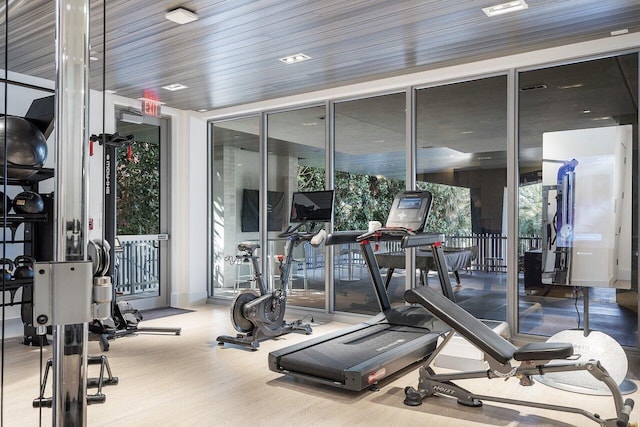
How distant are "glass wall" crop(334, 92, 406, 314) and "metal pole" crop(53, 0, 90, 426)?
16.7ft

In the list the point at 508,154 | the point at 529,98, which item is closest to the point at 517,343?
the point at 508,154

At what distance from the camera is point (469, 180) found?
5.53m

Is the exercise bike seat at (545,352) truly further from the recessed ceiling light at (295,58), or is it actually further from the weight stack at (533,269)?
the recessed ceiling light at (295,58)

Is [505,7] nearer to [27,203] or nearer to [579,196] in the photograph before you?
[579,196]

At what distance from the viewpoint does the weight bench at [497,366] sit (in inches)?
116

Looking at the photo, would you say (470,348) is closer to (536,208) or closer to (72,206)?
(536,208)

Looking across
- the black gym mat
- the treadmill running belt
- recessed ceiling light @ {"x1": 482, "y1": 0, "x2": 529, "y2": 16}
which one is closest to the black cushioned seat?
the treadmill running belt

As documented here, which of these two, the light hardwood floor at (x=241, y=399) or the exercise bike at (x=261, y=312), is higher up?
the exercise bike at (x=261, y=312)

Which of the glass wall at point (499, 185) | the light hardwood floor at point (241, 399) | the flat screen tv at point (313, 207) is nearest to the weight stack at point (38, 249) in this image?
the light hardwood floor at point (241, 399)

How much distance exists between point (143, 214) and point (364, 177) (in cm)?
321

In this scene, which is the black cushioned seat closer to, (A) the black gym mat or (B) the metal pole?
(B) the metal pole

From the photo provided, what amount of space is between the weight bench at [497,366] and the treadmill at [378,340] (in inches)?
16.2

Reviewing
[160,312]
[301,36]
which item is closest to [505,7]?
[301,36]

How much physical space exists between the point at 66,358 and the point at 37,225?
4.57m
